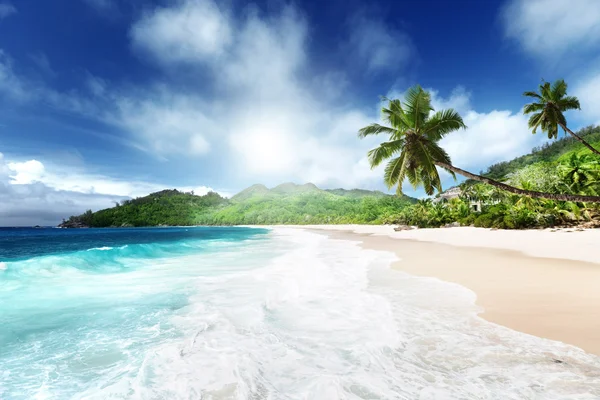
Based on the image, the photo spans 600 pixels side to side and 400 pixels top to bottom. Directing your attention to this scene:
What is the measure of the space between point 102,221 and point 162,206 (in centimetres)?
3372

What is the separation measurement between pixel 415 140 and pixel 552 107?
1789 centimetres

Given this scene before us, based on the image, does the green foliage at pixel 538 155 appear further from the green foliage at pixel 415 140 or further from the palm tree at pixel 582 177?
the green foliage at pixel 415 140

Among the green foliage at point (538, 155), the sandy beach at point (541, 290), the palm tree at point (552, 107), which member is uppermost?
the green foliage at point (538, 155)

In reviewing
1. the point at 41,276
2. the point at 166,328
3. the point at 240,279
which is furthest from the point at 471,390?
the point at 41,276

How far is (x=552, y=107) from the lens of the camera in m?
22.3

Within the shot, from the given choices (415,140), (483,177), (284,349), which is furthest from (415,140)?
(284,349)

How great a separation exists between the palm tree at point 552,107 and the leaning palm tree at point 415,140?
15.0 meters

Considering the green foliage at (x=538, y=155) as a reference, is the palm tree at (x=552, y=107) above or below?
below

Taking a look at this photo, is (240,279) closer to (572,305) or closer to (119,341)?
(119,341)

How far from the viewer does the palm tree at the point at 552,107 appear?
2158cm

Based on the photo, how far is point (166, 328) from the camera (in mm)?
5910

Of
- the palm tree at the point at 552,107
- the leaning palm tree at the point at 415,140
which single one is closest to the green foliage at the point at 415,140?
the leaning palm tree at the point at 415,140

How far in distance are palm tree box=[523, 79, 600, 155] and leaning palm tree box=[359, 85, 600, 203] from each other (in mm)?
14971

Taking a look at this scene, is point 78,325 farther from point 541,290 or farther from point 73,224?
point 73,224
